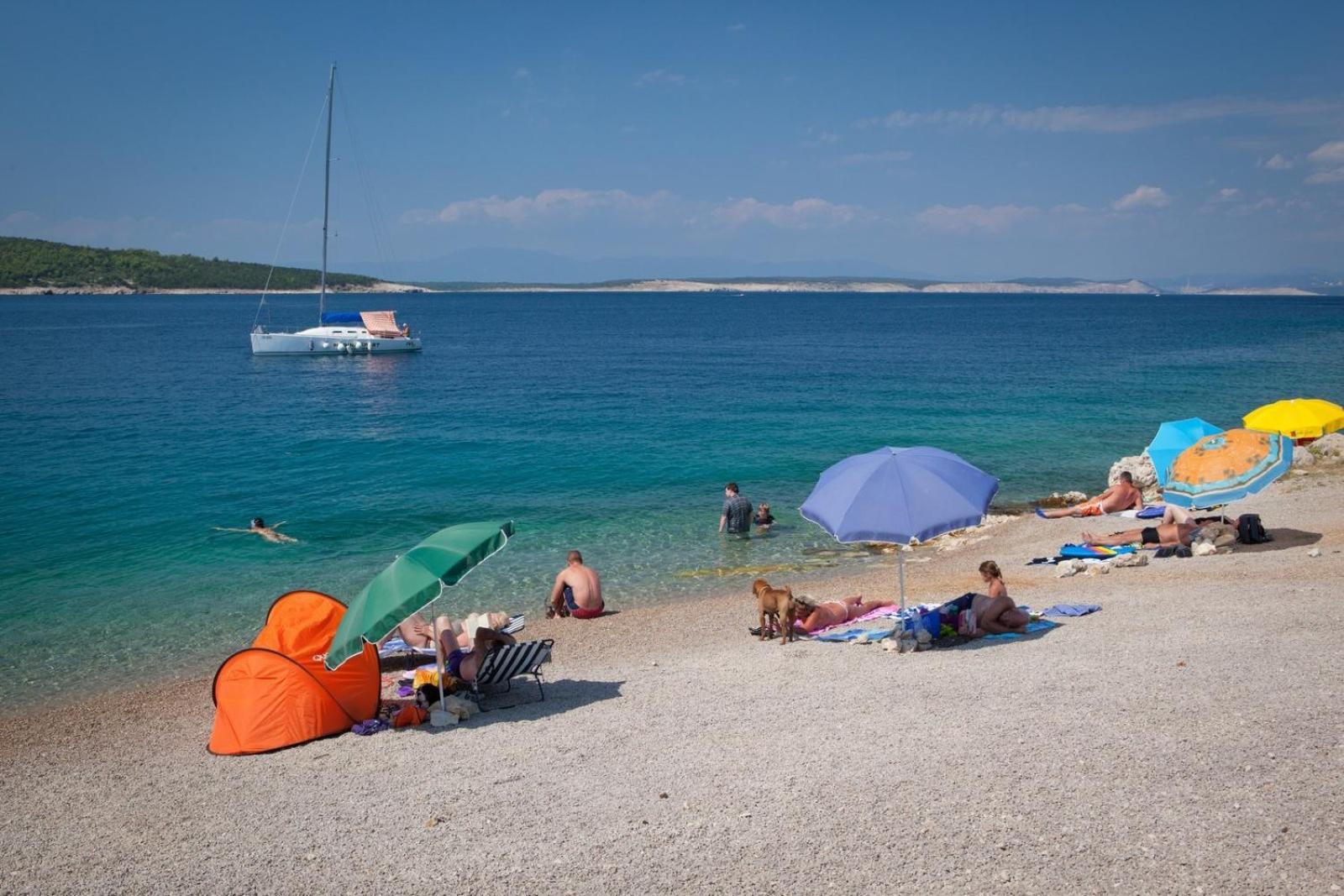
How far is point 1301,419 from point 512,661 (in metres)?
20.0

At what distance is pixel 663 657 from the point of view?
1270cm

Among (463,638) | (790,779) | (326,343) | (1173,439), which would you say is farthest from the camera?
(326,343)

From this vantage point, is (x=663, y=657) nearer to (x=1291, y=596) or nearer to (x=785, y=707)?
(x=785, y=707)

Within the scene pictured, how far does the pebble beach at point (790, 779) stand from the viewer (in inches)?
260

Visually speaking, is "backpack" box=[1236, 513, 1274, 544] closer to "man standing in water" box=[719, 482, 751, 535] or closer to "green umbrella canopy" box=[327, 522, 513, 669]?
"man standing in water" box=[719, 482, 751, 535]

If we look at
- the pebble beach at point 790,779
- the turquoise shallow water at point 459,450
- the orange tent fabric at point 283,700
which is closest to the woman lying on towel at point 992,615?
the pebble beach at point 790,779

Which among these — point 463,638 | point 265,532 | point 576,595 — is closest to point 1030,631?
point 576,595

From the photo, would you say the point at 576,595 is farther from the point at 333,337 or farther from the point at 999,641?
the point at 333,337

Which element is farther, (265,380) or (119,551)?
(265,380)

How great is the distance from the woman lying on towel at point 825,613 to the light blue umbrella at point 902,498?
5.38 feet

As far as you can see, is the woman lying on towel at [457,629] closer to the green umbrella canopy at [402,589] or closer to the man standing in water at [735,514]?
the green umbrella canopy at [402,589]

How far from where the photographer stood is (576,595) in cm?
1532

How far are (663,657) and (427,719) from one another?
3.37 meters

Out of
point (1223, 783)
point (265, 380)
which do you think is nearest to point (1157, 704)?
point (1223, 783)
